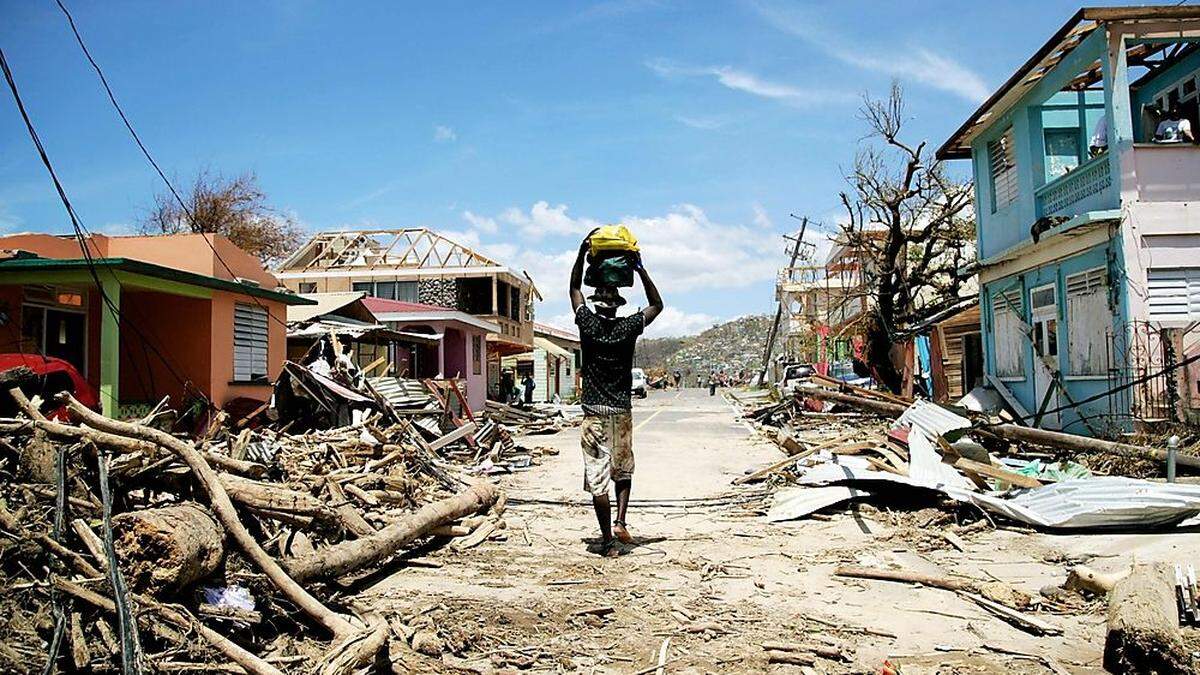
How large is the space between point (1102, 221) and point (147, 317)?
55.7 ft

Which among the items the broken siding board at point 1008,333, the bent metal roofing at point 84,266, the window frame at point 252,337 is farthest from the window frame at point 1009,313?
the bent metal roofing at point 84,266

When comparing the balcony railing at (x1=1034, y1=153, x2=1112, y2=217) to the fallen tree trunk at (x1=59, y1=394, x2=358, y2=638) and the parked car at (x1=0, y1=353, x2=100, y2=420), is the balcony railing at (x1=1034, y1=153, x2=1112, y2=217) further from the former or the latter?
the parked car at (x1=0, y1=353, x2=100, y2=420)

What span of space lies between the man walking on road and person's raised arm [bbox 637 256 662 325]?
55mm

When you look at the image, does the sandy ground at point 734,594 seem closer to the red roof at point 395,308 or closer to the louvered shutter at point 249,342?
the louvered shutter at point 249,342

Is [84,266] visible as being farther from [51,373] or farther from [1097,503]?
[1097,503]

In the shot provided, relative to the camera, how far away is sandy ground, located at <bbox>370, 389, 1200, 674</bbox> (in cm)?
414

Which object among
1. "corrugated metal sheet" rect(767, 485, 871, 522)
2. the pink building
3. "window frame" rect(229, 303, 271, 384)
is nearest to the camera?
"corrugated metal sheet" rect(767, 485, 871, 522)

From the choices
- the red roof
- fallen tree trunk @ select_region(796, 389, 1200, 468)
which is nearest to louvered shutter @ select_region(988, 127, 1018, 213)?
fallen tree trunk @ select_region(796, 389, 1200, 468)

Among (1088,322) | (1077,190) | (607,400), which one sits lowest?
(607,400)

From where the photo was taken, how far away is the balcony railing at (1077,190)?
13.7 meters

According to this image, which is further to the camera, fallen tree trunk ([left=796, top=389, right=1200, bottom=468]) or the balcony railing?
the balcony railing

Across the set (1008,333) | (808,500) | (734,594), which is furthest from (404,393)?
(734,594)

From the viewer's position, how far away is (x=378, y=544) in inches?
226

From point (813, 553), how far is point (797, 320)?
57.2 meters
